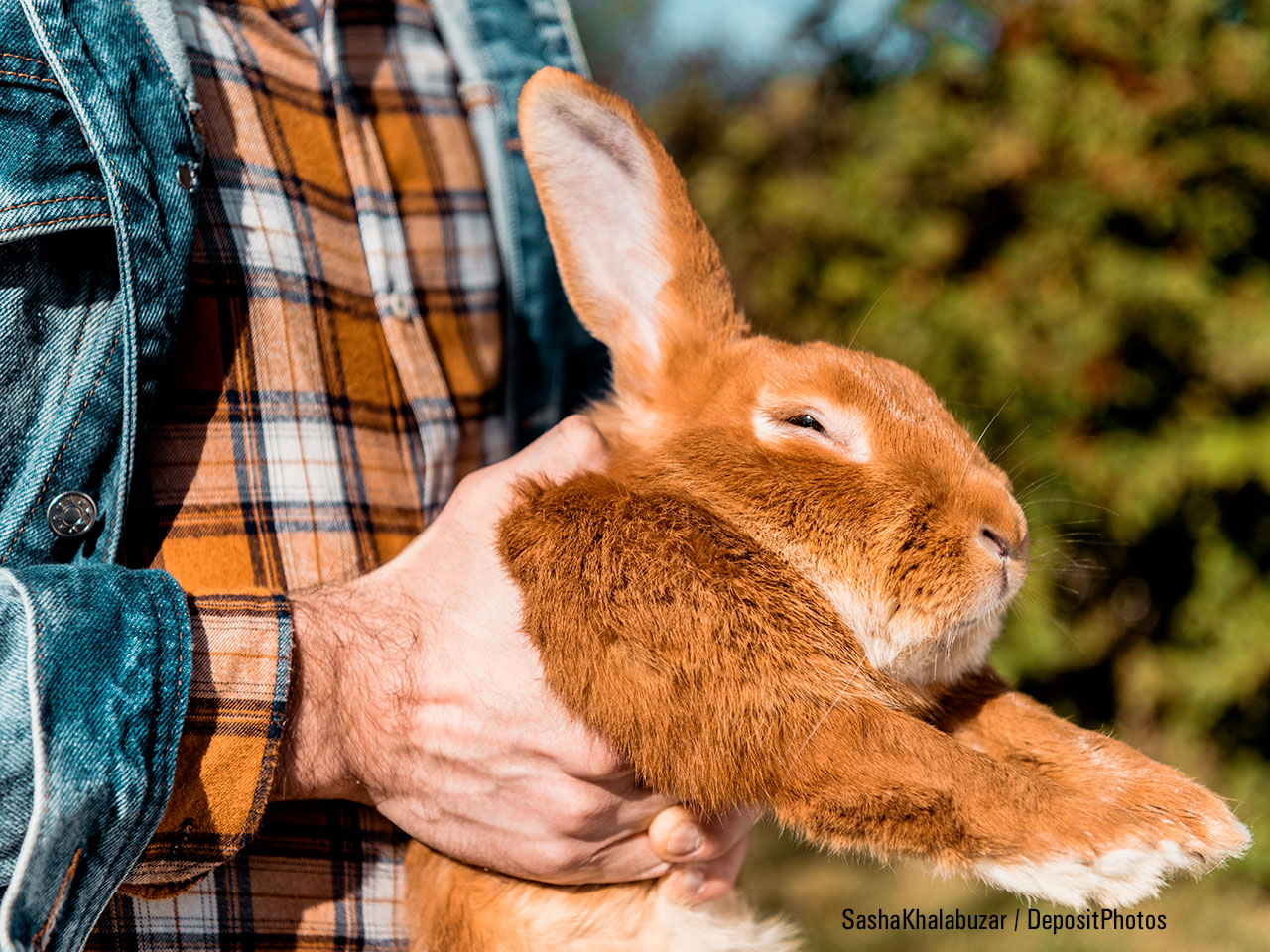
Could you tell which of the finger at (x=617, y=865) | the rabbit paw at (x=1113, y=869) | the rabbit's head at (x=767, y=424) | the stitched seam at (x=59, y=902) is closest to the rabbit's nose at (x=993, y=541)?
the rabbit's head at (x=767, y=424)

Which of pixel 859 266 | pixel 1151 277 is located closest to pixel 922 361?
pixel 859 266

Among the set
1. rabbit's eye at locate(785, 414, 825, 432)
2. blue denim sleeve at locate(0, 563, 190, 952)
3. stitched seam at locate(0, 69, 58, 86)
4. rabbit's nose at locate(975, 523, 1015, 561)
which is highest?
stitched seam at locate(0, 69, 58, 86)

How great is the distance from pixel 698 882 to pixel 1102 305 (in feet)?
8.91

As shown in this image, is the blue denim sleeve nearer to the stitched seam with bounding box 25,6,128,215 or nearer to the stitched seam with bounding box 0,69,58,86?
the stitched seam with bounding box 25,6,128,215

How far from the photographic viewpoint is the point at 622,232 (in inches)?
74.5

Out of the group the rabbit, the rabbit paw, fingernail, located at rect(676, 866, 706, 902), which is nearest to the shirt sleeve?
the rabbit

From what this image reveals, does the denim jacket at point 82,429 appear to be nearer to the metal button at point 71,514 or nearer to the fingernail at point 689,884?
the metal button at point 71,514

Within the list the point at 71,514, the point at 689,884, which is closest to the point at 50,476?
the point at 71,514

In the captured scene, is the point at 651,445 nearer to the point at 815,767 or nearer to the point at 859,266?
the point at 815,767

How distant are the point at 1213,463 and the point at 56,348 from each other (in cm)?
344

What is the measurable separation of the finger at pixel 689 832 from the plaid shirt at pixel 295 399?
0.46 metres

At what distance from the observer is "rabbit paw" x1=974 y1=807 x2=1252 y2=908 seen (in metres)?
1.35

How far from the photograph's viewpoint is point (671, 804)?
1629 millimetres

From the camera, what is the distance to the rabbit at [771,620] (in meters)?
1.37
